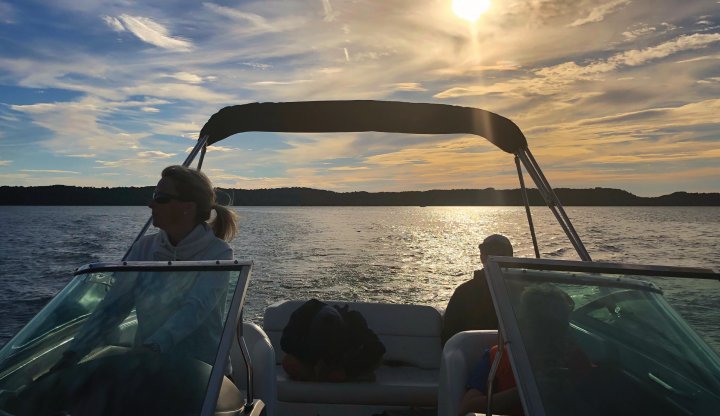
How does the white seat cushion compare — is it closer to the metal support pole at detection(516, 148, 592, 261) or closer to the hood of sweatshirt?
the metal support pole at detection(516, 148, 592, 261)

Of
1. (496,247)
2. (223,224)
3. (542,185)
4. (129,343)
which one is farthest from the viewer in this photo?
(542,185)

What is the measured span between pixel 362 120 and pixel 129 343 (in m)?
3.17

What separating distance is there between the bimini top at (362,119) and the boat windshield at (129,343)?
265cm

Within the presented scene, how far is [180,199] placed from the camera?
337cm

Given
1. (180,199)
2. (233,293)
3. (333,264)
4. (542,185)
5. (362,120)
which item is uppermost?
(362,120)

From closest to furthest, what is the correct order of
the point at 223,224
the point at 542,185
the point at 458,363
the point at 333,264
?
the point at 458,363
the point at 223,224
the point at 542,185
the point at 333,264

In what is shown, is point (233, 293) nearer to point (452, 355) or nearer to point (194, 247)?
point (194, 247)

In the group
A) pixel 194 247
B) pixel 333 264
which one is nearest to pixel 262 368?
pixel 194 247

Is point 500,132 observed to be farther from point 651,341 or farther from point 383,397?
point 651,341

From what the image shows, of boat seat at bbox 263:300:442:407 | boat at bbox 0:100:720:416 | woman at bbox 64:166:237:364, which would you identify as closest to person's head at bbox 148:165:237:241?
boat at bbox 0:100:720:416

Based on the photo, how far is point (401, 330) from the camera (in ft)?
18.7

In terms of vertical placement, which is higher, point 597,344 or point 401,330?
point 597,344

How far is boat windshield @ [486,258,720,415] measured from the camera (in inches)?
82.1

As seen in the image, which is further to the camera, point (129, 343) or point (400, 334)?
point (400, 334)
